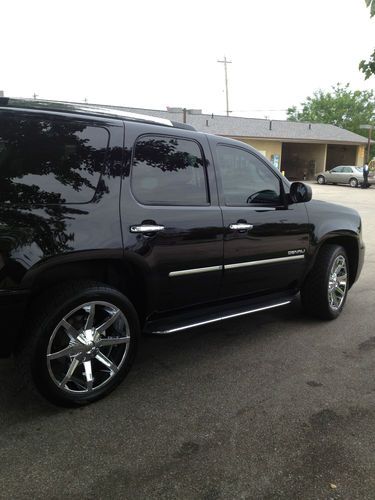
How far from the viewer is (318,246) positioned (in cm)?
466

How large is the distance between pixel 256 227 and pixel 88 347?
70.0 inches

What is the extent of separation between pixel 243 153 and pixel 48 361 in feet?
8.04

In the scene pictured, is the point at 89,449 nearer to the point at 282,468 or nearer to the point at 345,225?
the point at 282,468

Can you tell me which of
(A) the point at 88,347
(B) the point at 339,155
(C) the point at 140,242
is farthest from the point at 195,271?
(B) the point at 339,155

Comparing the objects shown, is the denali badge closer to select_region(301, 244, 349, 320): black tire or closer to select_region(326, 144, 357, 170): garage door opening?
select_region(301, 244, 349, 320): black tire

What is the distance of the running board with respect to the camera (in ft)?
11.3

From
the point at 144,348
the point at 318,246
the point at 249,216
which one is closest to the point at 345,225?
the point at 318,246

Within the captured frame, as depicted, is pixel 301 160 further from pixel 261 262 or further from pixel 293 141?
pixel 261 262

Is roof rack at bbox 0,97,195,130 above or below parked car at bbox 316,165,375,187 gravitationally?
above

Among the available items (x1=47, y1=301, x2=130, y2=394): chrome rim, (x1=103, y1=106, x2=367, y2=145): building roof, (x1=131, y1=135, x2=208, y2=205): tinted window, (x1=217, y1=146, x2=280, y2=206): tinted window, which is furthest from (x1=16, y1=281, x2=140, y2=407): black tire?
(x1=103, y1=106, x2=367, y2=145): building roof

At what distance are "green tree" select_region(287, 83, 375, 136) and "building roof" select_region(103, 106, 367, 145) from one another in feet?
42.9

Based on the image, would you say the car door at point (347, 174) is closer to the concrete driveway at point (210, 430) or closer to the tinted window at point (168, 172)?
the concrete driveway at point (210, 430)

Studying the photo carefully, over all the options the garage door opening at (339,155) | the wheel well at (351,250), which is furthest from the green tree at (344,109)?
the wheel well at (351,250)

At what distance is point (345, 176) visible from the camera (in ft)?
106
